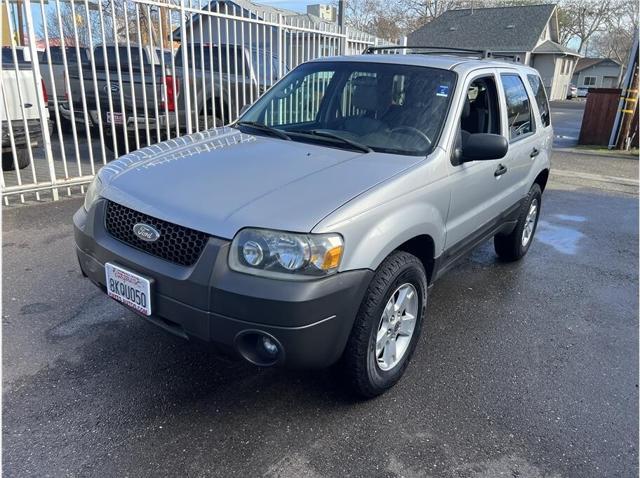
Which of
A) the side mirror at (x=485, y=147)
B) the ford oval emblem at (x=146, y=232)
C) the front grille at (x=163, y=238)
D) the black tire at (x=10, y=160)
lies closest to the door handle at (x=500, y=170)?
the side mirror at (x=485, y=147)

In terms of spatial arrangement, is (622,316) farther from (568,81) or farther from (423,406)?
(568,81)

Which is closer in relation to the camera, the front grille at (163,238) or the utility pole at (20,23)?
the front grille at (163,238)

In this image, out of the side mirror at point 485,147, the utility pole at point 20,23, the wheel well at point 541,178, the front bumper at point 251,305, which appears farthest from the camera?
the utility pole at point 20,23

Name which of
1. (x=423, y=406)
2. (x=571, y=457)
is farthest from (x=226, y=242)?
(x=571, y=457)

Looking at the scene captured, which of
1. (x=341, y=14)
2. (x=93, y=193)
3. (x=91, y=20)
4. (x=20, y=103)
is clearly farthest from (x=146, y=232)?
(x=341, y=14)

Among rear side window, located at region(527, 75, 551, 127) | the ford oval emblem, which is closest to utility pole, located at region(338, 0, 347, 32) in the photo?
rear side window, located at region(527, 75, 551, 127)

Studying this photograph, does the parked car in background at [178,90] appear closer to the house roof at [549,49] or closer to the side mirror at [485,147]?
the side mirror at [485,147]

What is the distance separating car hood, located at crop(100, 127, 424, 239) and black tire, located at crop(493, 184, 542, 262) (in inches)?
88.9

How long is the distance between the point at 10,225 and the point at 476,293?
484cm

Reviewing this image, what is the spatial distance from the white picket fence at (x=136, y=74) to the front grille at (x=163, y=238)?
4130 millimetres

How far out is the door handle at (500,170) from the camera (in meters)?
3.78

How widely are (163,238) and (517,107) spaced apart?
323 cm

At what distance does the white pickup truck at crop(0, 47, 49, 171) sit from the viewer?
598 centimetres

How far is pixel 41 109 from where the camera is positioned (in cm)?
598
